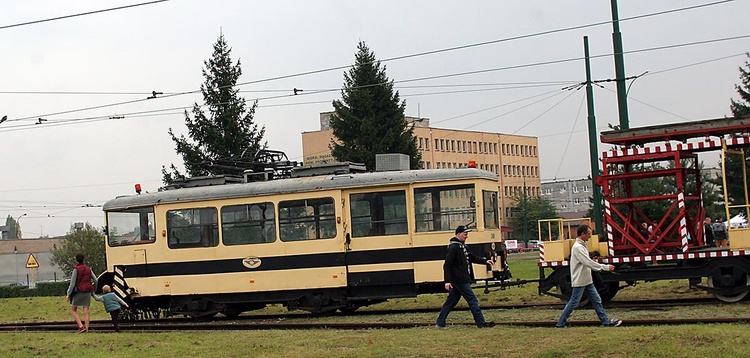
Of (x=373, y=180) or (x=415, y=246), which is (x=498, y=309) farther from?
(x=373, y=180)

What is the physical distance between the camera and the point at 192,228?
2044cm

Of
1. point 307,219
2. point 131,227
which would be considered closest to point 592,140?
point 307,219

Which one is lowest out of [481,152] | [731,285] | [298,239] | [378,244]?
[731,285]

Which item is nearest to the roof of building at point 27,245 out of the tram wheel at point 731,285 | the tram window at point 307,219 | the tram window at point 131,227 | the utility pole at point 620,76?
the tram window at point 131,227

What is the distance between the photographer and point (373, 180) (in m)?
19.1

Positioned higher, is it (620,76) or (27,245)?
(620,76)

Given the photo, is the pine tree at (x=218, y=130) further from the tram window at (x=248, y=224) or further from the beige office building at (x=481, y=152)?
the beige office building at (x=481, y=152)

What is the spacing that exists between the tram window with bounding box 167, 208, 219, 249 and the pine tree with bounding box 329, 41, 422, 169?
23.9 metres

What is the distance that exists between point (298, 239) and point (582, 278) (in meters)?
7.07

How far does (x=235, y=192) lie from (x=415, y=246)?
13.8ft

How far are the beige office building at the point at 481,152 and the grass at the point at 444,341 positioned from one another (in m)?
63.9

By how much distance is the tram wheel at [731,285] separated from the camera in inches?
668

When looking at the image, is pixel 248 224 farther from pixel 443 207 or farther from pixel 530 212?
pixel 530 212

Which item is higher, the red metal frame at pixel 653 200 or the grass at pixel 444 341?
the red metal frame at pixel 653 200
